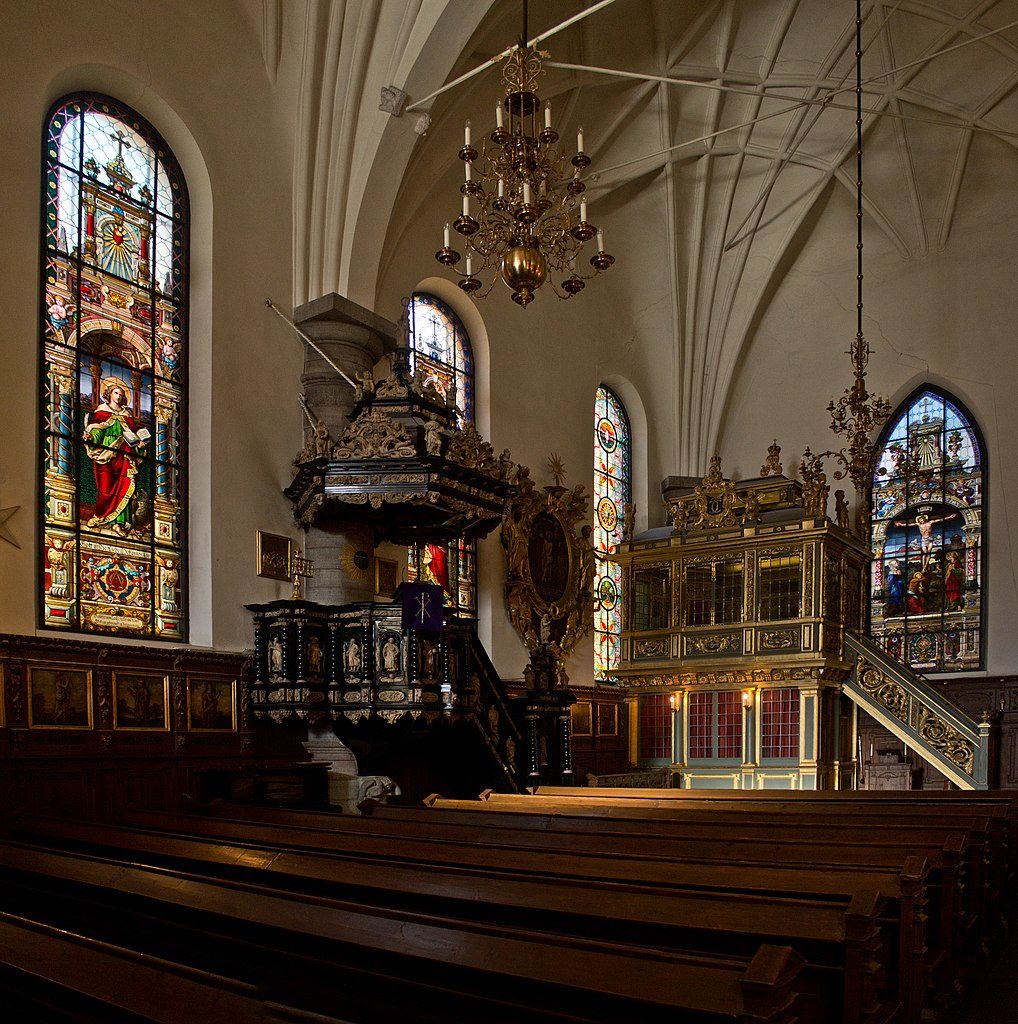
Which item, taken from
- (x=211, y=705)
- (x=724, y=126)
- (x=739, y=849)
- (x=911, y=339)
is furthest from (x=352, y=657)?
(x=911, y=339)

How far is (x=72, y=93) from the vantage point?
36.2 feet

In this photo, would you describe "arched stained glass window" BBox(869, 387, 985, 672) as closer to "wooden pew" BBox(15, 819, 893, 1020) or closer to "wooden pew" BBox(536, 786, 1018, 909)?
"wooden pew" BBox(536, 786, 1018, 909)

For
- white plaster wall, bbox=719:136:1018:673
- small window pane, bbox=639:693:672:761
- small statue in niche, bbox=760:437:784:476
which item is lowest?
small window pane, bbox=639:693:672:761

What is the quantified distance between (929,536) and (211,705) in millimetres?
13542

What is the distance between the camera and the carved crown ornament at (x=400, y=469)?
11617mm

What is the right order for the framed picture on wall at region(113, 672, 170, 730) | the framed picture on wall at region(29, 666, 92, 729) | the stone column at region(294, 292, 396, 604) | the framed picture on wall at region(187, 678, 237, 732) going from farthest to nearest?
the stone column at region(294, 292, 396, 604) < the framed picture on wall at region(187, 678, 237, 732) < the framed picture on wall at region(113, 672, 170, 730) < the framed picture on wall at region(29, 666, 92, 729)

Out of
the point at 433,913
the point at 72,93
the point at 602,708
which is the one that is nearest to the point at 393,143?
the point at 72,93

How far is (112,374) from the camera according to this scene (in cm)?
1115

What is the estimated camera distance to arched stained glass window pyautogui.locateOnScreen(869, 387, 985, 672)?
1862 centimetres

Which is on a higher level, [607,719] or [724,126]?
[724,126]

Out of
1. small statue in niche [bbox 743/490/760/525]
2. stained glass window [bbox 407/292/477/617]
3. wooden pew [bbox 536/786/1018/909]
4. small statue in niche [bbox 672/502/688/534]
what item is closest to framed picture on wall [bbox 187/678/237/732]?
wooden pew [bbox 536/786/1018/909]

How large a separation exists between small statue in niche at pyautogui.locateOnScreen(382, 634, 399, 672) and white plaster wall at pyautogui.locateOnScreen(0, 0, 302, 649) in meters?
1.67

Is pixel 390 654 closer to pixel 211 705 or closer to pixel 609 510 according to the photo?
pixel 211 705

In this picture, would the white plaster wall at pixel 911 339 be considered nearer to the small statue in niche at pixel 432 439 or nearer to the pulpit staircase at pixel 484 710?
the pulpit staircase at pixel 484 710
